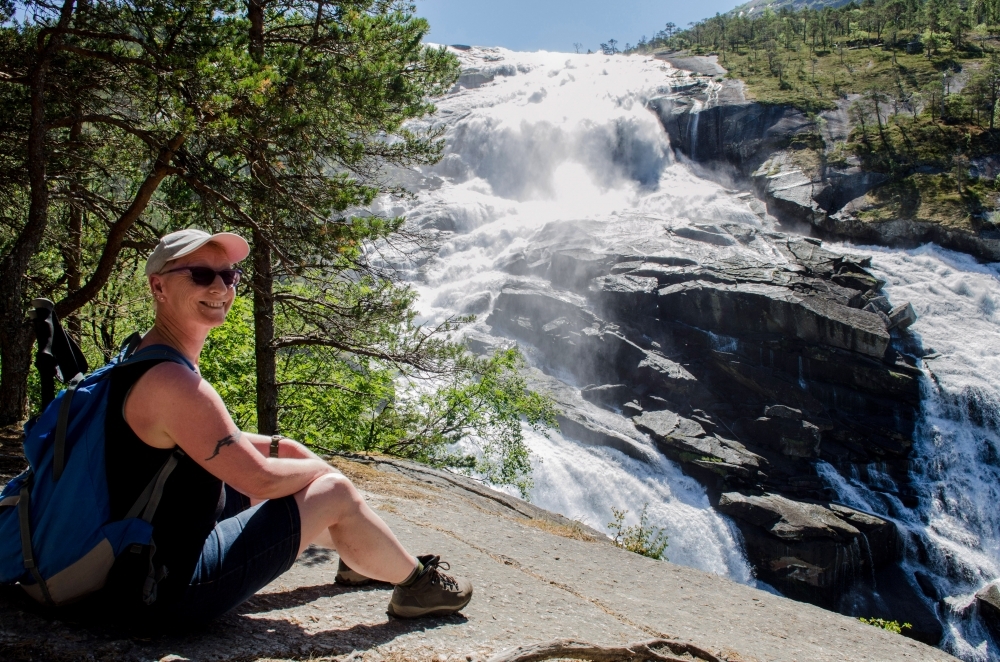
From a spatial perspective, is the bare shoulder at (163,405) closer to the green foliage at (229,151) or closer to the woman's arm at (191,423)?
the woman's arm at (191,423)

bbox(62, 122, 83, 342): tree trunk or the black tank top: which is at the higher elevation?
bbox(62, 122, 83, 342): tree trunk

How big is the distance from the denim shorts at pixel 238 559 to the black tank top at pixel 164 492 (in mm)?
52

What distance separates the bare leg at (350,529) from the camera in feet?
8.54

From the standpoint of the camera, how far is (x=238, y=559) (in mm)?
2428

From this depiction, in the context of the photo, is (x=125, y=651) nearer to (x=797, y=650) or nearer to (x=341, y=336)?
(x=797, y=650)

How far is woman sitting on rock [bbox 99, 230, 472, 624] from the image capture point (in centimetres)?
Answer: 216

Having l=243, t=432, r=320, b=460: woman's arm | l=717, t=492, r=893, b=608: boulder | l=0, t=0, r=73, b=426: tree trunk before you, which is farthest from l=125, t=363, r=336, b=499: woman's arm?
l=717, t=492, r=893, b=608: boulder

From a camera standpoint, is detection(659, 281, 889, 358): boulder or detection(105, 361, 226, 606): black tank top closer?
detection(105, 361, 226, 606): black tank top

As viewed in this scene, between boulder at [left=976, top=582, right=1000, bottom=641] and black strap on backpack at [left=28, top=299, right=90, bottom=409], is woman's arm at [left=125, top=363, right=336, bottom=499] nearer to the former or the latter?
black strap on backpack at [left=28, top=299, right=90, bottom=409]

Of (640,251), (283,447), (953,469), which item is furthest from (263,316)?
(640,251)

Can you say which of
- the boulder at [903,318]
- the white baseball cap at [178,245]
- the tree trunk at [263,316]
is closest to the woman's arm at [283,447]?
the white baseball cap at [178,245]

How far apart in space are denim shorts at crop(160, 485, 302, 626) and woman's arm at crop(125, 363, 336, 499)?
233mm

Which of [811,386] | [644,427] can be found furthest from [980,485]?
[644,427]

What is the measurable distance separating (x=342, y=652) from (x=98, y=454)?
121cm
